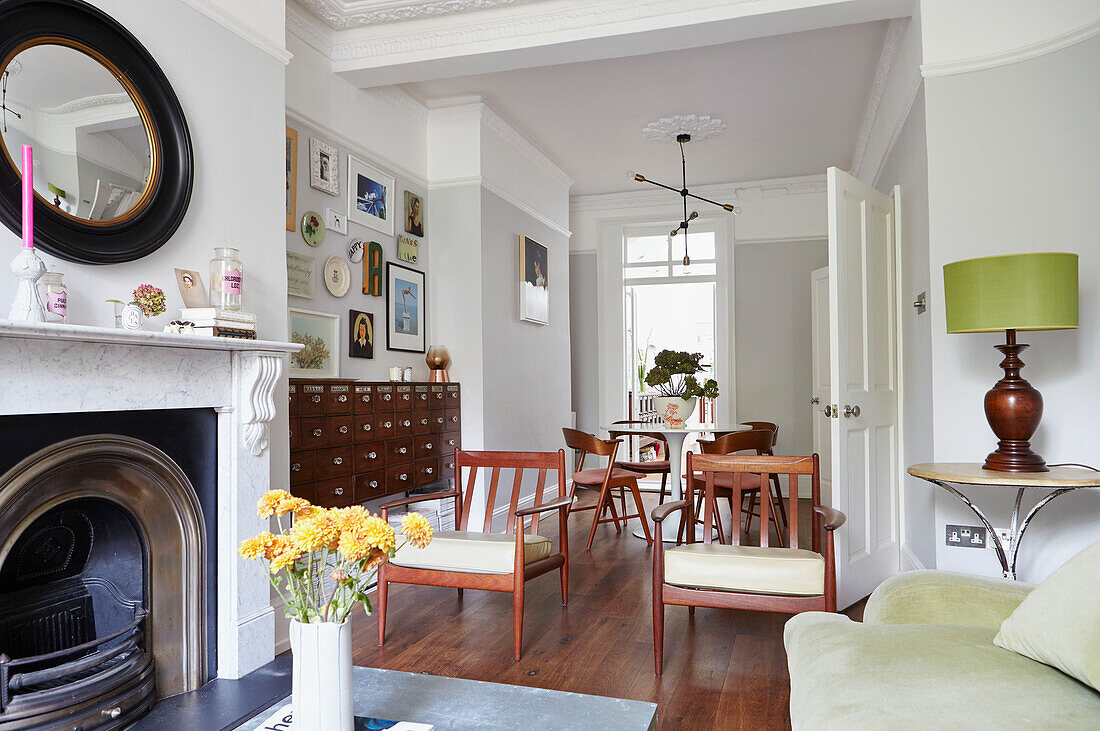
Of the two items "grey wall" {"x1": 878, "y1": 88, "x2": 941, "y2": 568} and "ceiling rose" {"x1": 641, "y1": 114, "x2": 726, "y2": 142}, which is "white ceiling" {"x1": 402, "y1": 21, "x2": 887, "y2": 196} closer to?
"ceiling rose" {"x1": 641, "y1": 114, "x2": 726, "y2": 142}

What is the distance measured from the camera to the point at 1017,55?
3352 millimetres

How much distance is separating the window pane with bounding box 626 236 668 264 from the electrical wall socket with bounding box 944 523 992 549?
17.1 feet

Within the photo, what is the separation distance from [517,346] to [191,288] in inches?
140

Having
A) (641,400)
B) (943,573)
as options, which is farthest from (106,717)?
(641,400)

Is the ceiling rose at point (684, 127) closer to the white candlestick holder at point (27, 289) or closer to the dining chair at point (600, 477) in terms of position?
the dining chair at point (600, 477)

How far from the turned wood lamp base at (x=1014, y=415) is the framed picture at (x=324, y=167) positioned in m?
3.50

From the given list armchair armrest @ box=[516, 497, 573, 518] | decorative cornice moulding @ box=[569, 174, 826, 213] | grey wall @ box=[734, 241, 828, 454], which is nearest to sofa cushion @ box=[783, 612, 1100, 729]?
armchair armrest @ box=[516, 497, 573, 518]

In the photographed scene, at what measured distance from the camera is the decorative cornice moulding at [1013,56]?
10.5 feet

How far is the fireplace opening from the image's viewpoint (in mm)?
2133

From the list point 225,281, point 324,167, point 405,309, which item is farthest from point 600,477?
point 225,281

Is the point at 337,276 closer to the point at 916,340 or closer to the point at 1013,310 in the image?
A: the point at 916,340

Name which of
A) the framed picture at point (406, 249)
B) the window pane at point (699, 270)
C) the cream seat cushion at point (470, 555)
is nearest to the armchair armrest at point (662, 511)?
the cream seat cushion at point (470, 555)

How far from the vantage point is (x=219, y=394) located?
109 inches

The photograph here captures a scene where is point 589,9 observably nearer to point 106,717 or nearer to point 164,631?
point 164,631
